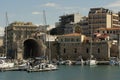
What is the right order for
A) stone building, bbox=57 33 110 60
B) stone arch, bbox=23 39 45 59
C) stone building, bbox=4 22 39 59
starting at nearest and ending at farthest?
stone building, bbox=57 33 110 60 → stone building, bbox=4 22 39 59 → stone arch, bbox=23 39 45 59

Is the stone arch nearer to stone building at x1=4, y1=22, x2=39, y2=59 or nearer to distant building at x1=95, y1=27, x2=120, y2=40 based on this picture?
stone building at x1=4, y1=22, x2=39, y2=59

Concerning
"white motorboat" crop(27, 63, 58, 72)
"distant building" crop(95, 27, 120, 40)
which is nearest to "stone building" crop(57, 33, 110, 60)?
"distant building" crop(95, 27, 120, 40)

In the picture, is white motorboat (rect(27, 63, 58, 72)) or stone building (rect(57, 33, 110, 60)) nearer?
white motorboat (rect(27, 63, 58, 72))

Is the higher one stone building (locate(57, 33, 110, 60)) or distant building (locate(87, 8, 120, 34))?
distant building (locate(87, 8, 120, 34))

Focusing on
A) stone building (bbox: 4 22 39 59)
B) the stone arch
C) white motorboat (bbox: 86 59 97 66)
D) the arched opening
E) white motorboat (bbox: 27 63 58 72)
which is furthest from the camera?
the arched opening

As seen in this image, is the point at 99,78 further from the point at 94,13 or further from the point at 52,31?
the point at 52,31

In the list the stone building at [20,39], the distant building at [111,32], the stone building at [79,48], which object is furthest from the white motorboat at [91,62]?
the stone building at [20,39]

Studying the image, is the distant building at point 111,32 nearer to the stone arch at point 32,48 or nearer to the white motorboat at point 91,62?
the white motorboat at point 91,62

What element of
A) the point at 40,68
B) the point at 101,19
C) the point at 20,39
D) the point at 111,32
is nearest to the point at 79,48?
the point at 111,32

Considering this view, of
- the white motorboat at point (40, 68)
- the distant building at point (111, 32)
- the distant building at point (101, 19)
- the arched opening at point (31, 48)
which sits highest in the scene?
the distant building at point (101, 19)

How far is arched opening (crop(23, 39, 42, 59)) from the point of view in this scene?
96.5m

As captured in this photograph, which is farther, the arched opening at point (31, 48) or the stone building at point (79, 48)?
the arched opening at point (31, 48)

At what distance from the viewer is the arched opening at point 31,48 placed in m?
96.5

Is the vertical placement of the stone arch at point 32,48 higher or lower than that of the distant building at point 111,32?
lower
